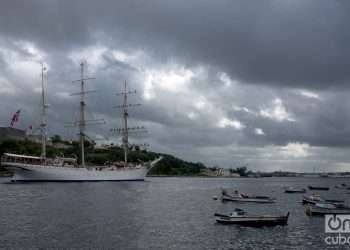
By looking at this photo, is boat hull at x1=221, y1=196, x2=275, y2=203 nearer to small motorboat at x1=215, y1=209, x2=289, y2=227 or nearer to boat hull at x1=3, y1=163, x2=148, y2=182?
small motorboat at x1=215, y1=209, x2=289, y2=227

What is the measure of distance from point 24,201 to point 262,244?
5663 cm

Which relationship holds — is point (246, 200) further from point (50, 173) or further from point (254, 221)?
point (50, 173)

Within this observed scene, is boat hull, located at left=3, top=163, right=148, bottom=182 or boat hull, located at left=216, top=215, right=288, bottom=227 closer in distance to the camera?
boat hull, located at left=216, top=215, right=288, bottom=227

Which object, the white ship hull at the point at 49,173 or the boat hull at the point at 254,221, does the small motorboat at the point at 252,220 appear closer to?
the boat hull at the point at 254,221

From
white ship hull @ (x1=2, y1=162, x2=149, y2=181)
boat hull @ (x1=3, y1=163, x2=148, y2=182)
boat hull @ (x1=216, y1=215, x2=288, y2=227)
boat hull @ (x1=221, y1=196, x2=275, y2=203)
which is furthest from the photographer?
boat hull @ (x1=3, y1=163, x2=148, y2=182)

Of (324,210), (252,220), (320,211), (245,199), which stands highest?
Result: (252,220)

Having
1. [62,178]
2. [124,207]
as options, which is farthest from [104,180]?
[124,207]

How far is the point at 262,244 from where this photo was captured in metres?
49.3

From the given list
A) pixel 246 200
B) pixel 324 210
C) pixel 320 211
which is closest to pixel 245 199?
pixel 246 200

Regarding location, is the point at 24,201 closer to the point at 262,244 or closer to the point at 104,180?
the point at 262,244

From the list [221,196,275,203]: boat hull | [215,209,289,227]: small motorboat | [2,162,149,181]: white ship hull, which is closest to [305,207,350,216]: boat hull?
[215,209,289,227]: small motorboat

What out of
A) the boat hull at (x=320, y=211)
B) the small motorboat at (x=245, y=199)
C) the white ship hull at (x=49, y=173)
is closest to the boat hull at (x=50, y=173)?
the white ship hull at (x=49, y=173)

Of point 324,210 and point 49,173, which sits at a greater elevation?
point 49,173

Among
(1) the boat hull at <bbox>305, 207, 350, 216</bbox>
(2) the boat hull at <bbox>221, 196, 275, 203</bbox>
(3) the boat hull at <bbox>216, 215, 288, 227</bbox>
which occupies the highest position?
(3) the boat hull at <bbox>216, 215, 288, 227</bbox>
